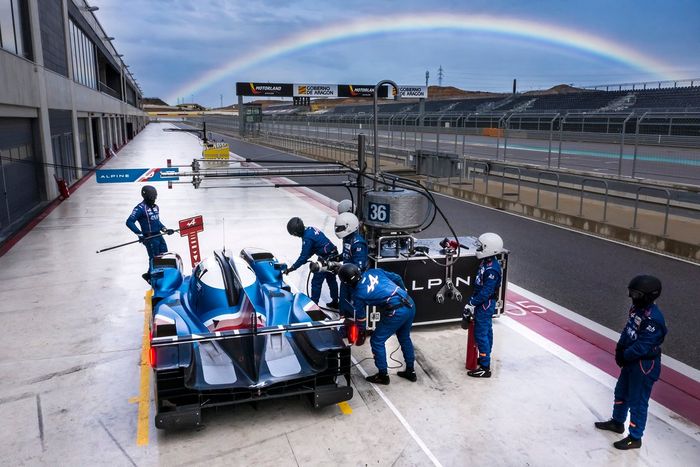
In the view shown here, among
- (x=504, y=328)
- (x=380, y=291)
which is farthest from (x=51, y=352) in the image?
(x=504, y=328)

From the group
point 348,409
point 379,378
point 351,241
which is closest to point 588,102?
point 351,241

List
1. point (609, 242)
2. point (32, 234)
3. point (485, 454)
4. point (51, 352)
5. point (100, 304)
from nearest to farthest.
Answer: point (485, 454) < point (51, 352) < point (100, 304) < point (609, 242) < point (32, 234)

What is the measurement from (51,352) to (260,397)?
12.0 ft

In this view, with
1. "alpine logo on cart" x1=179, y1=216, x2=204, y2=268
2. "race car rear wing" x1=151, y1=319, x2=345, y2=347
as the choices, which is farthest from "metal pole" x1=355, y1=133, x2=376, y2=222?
"alpine logo on cart" x1=179, y1=216, x2=204, y2=268

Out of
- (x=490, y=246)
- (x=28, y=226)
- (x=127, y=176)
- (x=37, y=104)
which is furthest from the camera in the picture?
(x=37, y=104)

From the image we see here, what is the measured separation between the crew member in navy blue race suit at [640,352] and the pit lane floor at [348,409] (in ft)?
1.20

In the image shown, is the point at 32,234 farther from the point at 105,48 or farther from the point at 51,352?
the point at 105,48

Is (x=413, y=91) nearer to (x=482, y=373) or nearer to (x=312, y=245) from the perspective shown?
(x=312, y=245)

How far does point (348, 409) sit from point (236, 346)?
55.8 inches

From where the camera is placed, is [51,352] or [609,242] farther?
[609,242]

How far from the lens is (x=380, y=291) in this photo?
6344mm

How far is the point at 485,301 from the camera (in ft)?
21.7

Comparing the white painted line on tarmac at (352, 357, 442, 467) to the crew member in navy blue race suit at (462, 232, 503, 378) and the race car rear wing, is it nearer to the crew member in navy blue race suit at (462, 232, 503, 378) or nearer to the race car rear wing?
the race car rear wing

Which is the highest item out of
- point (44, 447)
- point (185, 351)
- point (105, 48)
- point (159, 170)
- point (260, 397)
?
point (105, 48)
